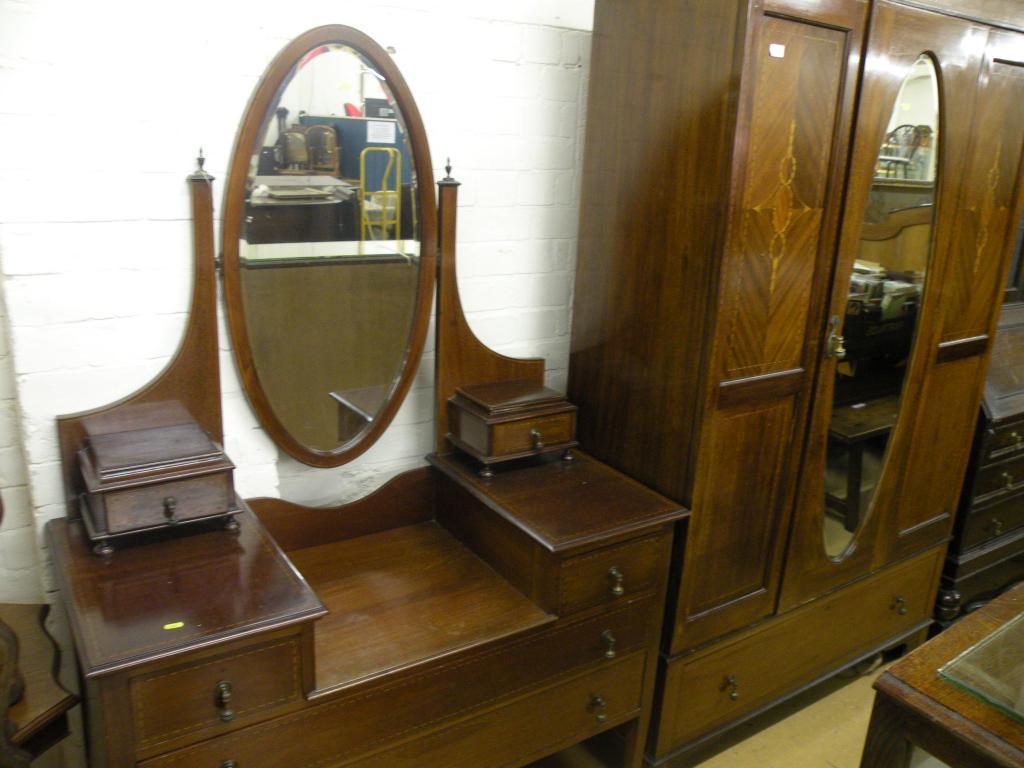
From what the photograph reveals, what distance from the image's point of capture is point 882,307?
2.05 meters

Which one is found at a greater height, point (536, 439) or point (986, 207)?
point (986, 207)

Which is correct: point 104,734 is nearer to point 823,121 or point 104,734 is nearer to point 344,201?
point 344,201

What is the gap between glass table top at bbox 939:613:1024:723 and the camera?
1260 mm

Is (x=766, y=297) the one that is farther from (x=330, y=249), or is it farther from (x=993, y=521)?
(x=993, y=521)

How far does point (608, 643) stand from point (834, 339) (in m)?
0.87

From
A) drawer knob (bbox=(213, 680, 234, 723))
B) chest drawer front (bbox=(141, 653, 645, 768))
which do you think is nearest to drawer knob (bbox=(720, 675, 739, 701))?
chest drawer front (bbox=(141, 653, 645, 768))

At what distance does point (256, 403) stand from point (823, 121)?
4.39 ft

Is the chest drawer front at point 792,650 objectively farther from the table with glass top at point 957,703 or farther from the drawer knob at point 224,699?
the drawer knob at point 224,699

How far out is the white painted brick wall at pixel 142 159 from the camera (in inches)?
57.2

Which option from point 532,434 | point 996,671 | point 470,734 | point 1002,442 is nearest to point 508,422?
point 532,434

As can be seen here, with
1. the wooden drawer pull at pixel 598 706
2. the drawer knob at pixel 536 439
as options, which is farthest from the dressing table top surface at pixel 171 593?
the wooden drawer pull at pixel 598 706

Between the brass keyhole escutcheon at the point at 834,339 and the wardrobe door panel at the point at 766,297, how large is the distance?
5 cm

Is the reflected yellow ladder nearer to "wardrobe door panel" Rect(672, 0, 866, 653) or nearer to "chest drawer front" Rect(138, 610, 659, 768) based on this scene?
"wardrobe door panel" Rect(672, 0, 866, 653)

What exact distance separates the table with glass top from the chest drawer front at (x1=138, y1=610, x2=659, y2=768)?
58 cm
